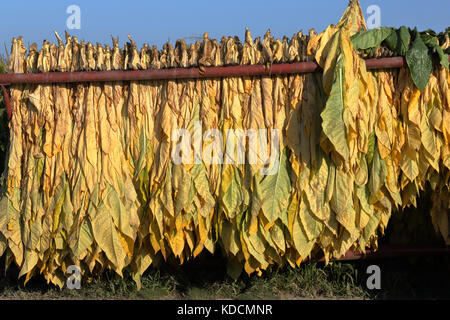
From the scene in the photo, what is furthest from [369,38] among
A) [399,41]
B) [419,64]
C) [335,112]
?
[335,112]

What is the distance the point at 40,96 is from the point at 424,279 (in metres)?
3.21

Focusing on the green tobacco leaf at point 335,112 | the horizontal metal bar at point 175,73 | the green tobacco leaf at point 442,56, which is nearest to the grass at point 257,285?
the green tobacco leaf at point 335,112

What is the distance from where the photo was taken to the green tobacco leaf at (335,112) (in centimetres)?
318

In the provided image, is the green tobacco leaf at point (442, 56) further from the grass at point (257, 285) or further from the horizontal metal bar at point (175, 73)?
the grass at point (257, 285)

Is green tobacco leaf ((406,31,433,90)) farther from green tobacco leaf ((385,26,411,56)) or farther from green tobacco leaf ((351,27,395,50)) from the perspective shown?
green tobacco leaf ((351,27,395,50))

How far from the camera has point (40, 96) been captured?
144 inches

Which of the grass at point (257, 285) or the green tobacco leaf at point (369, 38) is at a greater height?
the green tobacco leaf at point (369, 38)

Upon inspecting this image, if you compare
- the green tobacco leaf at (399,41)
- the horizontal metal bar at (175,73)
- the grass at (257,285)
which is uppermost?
the green tobacco leaf at (399,41)

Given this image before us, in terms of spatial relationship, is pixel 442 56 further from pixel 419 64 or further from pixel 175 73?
pixel 175 73

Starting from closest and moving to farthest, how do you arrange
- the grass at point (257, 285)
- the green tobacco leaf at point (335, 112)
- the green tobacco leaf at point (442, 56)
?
the green tobacco leaf at point (335, 112) < the green tobacco leaf at point (442, 56) < the grass at point (257, 285)

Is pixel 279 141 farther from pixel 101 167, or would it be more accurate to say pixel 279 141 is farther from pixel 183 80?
pixel 101 167

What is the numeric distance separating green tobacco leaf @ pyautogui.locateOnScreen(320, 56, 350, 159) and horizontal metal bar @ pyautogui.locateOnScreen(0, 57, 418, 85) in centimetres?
24

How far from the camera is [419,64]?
3363 mm

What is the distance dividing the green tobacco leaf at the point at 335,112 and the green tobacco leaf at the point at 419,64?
0.50 m
